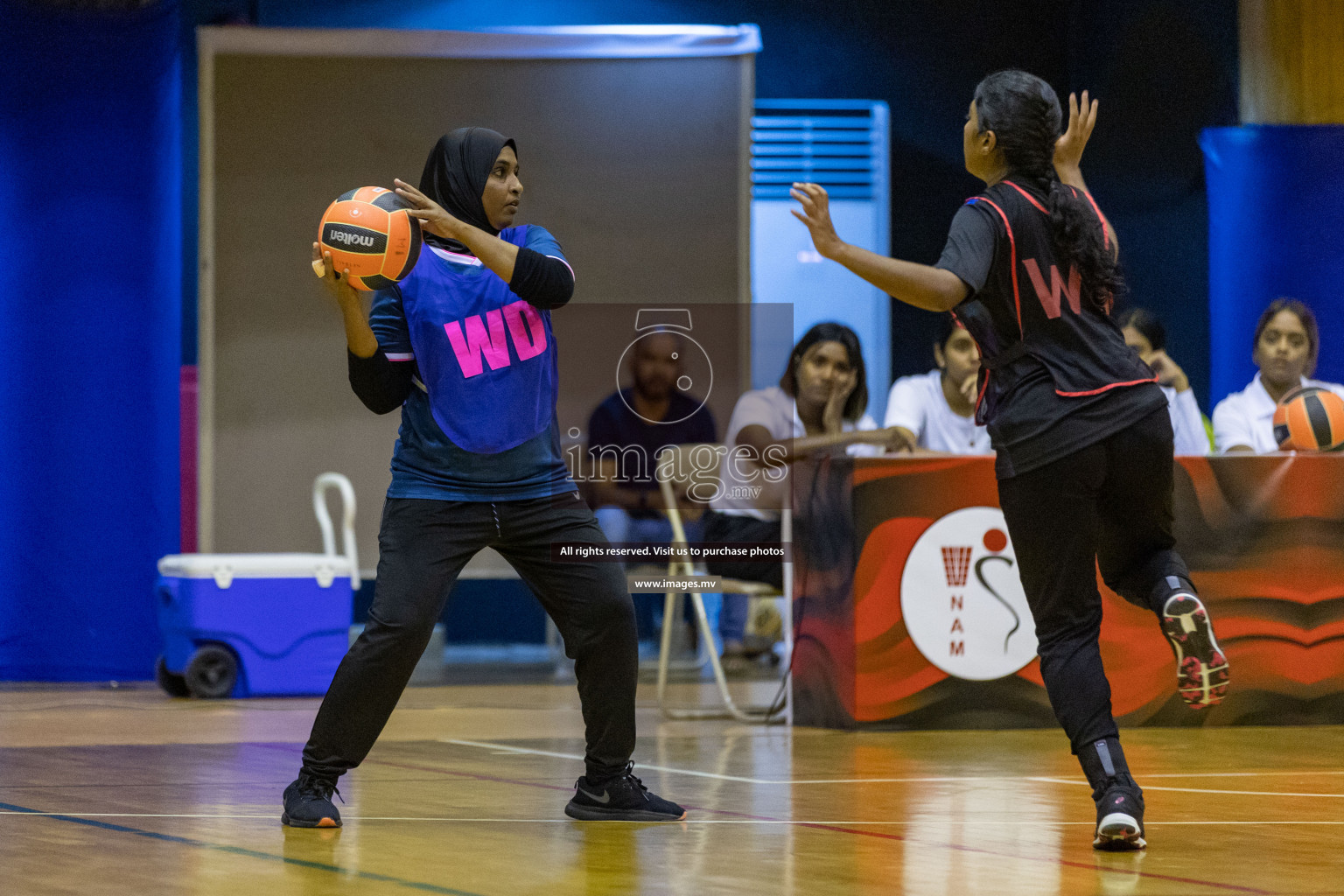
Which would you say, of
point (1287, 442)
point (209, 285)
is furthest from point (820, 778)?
point (209, 285)

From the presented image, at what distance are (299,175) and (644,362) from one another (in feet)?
8.52

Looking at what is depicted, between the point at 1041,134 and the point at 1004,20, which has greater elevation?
the point at 1004,20

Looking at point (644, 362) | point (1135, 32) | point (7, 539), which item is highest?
point (1135, 32)

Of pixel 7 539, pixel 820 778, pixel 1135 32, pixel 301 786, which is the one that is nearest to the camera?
pixel 301 786

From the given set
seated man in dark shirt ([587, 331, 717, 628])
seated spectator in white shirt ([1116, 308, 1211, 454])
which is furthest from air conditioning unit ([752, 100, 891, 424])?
seated spectator in white shirt ([1116, 308, 1211, 454])

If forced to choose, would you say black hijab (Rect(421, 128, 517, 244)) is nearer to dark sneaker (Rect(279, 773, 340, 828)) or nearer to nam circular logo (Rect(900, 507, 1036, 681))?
dark sneaker (Rect(279, 773, 340, 828))

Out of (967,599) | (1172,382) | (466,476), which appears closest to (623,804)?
(466,476)

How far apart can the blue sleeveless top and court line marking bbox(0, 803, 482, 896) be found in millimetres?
956

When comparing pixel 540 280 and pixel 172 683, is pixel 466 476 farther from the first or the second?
pixel 172 683

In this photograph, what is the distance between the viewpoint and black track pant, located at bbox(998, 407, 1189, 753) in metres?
3.81

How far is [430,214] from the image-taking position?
13.2 ft

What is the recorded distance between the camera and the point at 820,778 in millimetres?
5277

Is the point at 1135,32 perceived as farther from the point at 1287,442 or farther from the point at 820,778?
the point at 820,778

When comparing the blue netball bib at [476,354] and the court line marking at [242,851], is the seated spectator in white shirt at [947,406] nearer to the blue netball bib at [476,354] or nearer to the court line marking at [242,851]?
the blue netball bib at [476,354]
